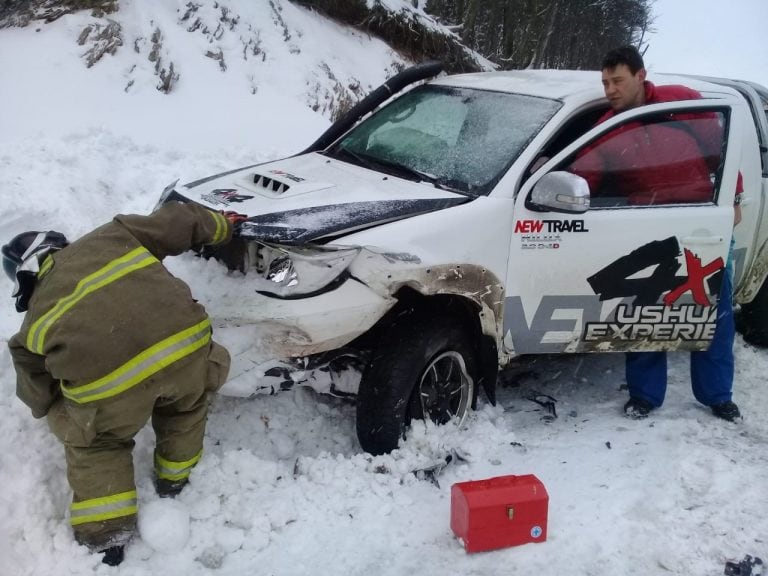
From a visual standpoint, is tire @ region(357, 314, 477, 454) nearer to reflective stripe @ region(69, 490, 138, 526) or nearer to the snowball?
the snowball

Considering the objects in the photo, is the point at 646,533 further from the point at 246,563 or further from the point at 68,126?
the point at 68,126

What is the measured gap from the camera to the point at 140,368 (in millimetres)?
2592

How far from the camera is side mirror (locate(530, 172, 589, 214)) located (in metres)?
3.22

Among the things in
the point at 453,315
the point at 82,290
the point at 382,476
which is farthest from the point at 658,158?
the point at 82,290

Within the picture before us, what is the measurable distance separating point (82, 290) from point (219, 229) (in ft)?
2.07

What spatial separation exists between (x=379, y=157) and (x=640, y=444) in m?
2.14

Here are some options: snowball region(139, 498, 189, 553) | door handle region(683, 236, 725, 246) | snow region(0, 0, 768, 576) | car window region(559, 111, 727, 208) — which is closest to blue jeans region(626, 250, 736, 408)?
snow region(0, 0, 768, 576)

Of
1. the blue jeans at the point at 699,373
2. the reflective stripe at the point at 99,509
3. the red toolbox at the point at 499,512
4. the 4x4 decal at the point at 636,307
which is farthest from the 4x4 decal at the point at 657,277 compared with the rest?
the reflective stripe at the point at 99,509

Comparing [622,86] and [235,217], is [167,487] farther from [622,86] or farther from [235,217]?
[622,86]

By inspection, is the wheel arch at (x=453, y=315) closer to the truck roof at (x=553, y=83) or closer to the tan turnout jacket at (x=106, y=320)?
the tan turnout jacket at (x=106, y=320)

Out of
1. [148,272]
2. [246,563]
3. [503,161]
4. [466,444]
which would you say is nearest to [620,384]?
[466,444]

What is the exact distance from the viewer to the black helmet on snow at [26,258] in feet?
8.82

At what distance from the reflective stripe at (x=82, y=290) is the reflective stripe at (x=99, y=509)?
625mm

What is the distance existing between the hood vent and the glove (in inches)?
13.2
